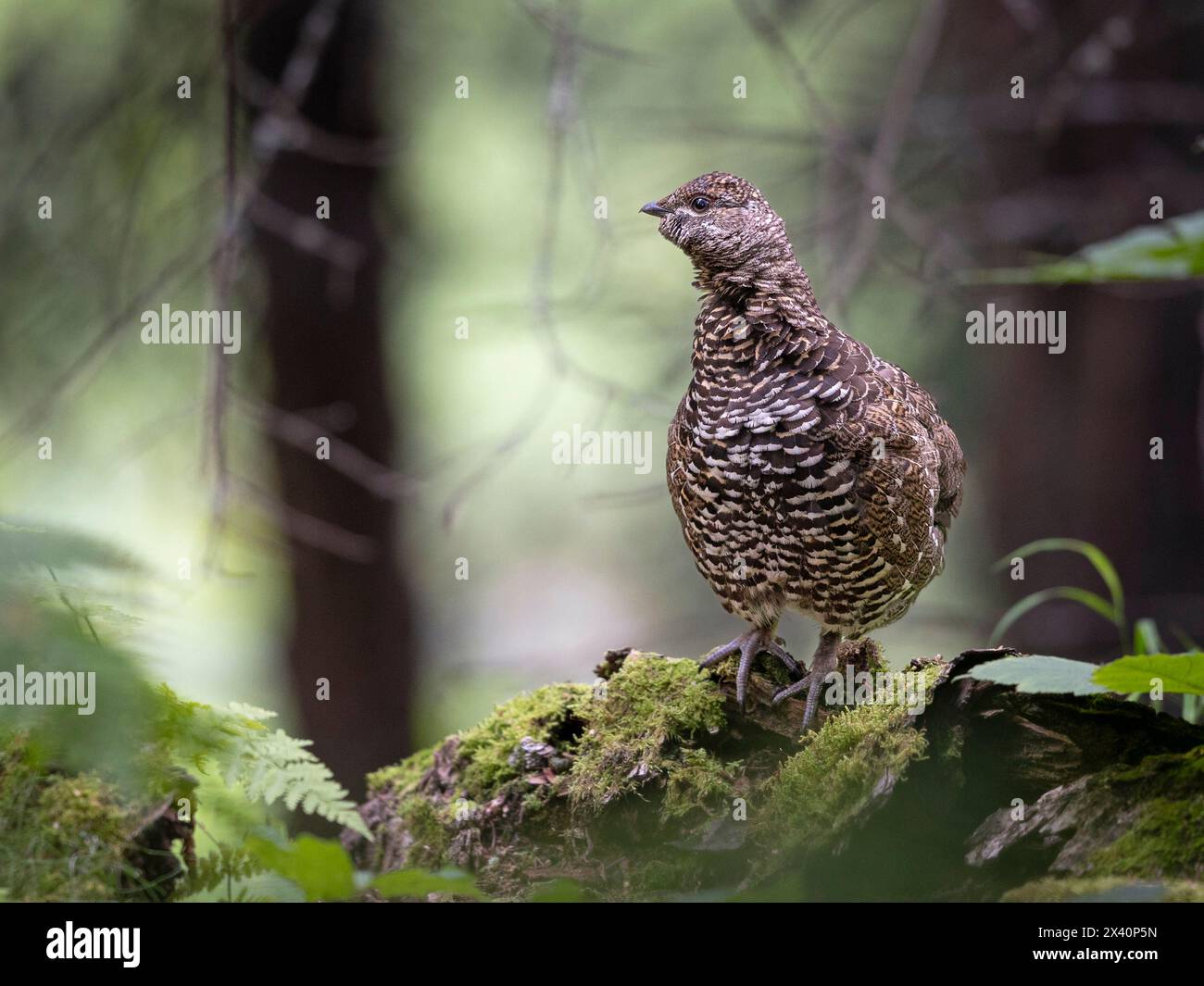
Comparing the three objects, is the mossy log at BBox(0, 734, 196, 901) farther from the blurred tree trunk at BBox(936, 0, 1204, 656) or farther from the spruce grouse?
the blurred tree trunk at BBox(936, 0, 1204, 656)

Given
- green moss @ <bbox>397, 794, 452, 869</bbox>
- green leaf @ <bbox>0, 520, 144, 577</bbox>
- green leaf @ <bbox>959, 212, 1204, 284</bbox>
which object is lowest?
green moss @ <bbox>397, 794, 452, 869</bbox>

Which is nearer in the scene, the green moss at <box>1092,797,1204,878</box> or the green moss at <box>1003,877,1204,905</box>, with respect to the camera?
the green moss at <box>1003,877,1204,905</box>

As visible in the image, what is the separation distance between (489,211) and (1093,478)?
3.46 metres

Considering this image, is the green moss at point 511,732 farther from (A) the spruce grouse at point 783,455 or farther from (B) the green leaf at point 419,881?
(B) the green leaf at point 419,881

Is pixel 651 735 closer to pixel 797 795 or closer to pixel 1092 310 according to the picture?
pixel 797 795

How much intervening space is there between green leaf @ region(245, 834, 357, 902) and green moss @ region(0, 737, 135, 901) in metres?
0.41

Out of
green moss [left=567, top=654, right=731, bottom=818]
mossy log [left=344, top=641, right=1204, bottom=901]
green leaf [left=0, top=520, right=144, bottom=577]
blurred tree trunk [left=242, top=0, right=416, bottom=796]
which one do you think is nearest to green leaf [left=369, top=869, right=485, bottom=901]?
mossy log [left=344, top=641, right=1204, bottom=901]

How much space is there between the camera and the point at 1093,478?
19.1ft

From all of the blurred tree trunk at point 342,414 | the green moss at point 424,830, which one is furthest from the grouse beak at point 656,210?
the blurred tree trunk at point 342,414

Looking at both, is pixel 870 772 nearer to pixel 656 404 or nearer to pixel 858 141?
pixel 656 404

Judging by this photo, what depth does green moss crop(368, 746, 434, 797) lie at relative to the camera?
11.3 feet

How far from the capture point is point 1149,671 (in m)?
2.00

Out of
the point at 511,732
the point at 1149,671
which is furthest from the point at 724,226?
the point at 1149,671

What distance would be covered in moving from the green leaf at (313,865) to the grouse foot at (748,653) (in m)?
1.40
